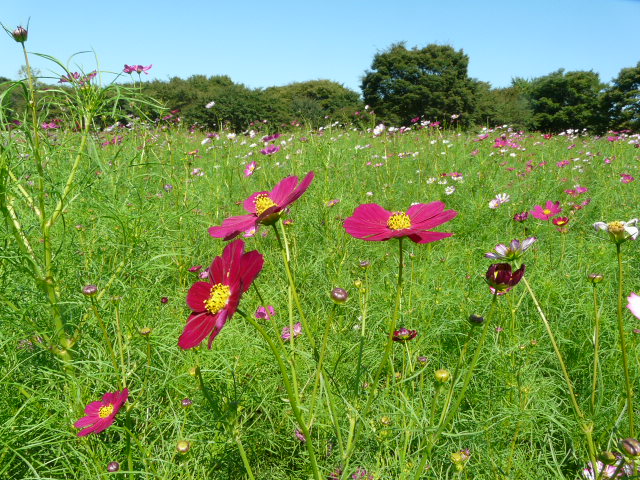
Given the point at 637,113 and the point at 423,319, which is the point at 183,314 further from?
the point at 637,113

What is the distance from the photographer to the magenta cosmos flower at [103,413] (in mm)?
703

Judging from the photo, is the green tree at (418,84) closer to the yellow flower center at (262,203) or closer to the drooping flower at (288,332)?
the drooping flower at (288,332)

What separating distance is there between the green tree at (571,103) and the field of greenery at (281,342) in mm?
18334

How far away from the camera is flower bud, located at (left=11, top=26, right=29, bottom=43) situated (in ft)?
2.62

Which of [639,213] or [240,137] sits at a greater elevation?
[240,137]

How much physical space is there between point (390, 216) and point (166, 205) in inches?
75.0

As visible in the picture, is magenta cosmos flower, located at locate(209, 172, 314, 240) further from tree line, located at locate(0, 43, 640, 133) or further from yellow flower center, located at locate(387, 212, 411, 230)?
tree line, located at locate(0, 43, 640, 133)

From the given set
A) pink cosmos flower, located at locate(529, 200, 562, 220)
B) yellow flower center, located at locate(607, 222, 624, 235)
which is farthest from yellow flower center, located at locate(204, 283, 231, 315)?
pink cosmos flower, located at locate(529, 200, 562, 220)

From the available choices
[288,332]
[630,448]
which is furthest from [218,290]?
[288,332]

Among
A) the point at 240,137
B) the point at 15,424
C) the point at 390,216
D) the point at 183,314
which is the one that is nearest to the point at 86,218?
the point at 183,314

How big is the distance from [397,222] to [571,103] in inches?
835

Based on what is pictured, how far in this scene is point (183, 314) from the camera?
4.75 feet

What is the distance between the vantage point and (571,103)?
58.3ft

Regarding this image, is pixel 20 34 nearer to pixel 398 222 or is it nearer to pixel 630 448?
pixel 398 222
